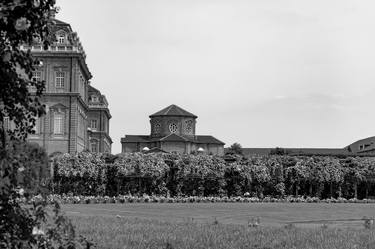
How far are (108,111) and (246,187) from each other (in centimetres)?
6835

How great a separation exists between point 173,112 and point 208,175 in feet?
234

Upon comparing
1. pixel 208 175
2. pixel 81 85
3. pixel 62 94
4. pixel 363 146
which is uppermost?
pixel 81 85

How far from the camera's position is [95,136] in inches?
3529

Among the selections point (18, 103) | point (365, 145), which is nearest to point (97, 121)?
point (365, 145)

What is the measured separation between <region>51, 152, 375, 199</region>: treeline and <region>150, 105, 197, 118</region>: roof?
68.3 meters

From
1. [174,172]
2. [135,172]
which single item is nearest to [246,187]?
[174,172]

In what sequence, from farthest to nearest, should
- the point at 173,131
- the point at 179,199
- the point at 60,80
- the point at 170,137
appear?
the point at 173,131, the point at 170,137, the point at 60,80, the point at 179,199

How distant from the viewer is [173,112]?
322 ft

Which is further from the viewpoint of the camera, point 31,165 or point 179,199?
point 179,199

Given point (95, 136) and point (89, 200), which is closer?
point (89, 200)

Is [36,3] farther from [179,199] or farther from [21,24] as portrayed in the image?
[179,199]

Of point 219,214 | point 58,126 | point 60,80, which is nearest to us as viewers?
point 219,214

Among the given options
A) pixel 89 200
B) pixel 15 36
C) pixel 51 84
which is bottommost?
pixel 89 200

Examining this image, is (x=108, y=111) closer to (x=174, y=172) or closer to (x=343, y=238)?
(x=174, y=172)
